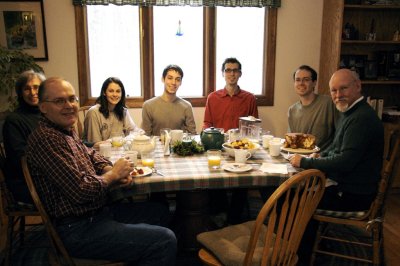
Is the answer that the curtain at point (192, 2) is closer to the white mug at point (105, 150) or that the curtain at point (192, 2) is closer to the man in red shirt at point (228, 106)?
the man in red shirt at point (228, 106)

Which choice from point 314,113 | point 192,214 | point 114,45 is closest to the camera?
point 192,214

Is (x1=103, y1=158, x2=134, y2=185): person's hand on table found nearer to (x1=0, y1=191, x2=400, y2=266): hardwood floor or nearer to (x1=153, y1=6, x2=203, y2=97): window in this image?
(x1=0, y1=191, x2=400, y2=266): hardwood floor

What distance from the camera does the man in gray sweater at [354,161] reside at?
2.04 metres

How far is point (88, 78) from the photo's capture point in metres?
3.75

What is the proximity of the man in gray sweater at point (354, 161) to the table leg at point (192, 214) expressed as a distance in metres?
0.67

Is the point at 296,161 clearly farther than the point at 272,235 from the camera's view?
Yes

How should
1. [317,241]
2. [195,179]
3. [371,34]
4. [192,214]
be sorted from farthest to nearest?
[371,34] → [192,214] → [317,241] → [195,179]

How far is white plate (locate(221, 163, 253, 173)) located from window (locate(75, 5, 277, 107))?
1.88 meters

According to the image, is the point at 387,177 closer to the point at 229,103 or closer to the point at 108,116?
the point at 229,103

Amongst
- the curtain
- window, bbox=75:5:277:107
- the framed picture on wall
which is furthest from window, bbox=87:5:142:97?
the framed picture on wall

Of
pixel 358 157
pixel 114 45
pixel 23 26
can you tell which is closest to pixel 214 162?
pixel 358 157

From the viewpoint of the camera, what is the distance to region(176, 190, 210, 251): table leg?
7.97 ft

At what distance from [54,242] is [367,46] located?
3.72 m

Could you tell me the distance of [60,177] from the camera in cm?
160
